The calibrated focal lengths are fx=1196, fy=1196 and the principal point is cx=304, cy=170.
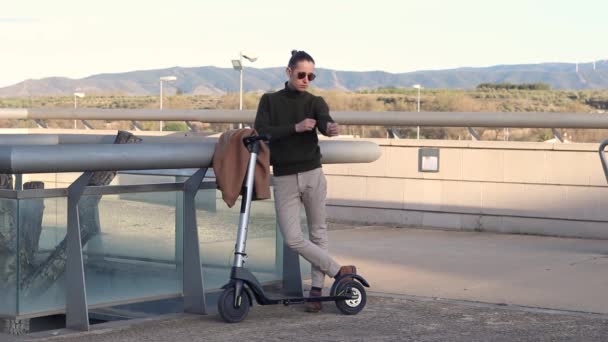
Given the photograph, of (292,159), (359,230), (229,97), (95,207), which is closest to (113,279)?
(95,207)

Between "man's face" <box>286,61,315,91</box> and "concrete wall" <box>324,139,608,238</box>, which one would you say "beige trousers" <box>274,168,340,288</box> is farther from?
"concrete wall" <box>324,139,608,238</box>

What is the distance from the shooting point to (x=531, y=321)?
763 cm

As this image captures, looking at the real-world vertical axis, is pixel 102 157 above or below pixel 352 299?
above

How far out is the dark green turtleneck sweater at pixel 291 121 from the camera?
25.1 ft

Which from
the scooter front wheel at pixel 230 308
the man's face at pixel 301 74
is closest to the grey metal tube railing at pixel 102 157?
the man's face at pixel 301 74

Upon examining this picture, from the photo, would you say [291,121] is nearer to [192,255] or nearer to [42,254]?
[192,255]

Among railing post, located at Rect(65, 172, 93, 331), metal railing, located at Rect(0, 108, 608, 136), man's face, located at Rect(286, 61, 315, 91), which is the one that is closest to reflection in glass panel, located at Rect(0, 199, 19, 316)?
railing post, located at Rect(65, 172, 93, 331)

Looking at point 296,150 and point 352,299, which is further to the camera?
point 352,299

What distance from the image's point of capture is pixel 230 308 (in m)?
7.39

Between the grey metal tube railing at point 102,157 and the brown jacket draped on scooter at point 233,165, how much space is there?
9cm

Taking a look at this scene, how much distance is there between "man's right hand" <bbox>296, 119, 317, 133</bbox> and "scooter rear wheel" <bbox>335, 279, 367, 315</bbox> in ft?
3.45

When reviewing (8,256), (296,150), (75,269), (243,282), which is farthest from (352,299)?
(8,256)

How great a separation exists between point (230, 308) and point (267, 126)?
117 cm

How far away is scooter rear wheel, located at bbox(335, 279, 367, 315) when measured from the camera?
7.74 meters
